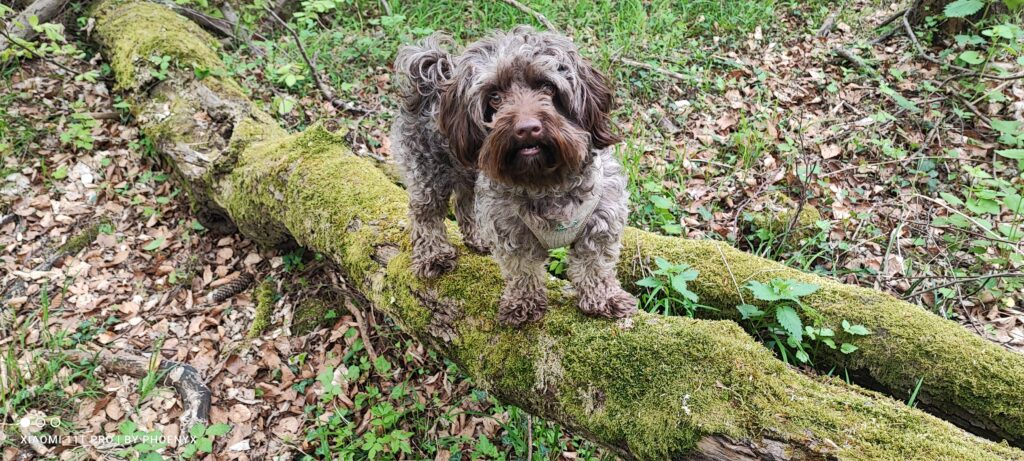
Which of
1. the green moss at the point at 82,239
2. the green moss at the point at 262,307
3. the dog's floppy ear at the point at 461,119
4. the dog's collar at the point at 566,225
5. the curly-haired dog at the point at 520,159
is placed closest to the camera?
the curly-haired dog at the point at 520,159

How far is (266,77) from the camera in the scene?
7379 mm

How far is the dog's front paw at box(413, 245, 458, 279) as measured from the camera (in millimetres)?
3992

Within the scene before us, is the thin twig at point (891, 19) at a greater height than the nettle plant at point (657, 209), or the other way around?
the thin twig at point (891, 19)

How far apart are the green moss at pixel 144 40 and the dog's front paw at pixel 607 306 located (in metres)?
5.29

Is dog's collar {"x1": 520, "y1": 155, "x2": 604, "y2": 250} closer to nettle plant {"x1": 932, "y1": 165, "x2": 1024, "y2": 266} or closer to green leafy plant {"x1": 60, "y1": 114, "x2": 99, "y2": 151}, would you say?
nettle plant {"x1": 932, "y1": 165, "x2": 1024, "y2": 266}

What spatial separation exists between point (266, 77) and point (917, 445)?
746 cm

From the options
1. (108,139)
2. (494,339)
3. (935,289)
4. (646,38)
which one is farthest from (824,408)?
(108,139)

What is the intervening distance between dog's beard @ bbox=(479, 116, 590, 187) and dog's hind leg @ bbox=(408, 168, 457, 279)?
3.50 ft

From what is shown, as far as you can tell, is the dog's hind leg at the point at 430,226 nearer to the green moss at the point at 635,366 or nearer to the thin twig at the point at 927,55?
the green moss at the point at 635,366

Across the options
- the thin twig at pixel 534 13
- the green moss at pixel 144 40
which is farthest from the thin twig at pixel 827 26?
the green moss at pixel 144 40

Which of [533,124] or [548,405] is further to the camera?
[548,405]

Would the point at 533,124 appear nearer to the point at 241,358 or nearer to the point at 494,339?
the point at 494,339

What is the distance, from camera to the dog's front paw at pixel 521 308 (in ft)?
11.5

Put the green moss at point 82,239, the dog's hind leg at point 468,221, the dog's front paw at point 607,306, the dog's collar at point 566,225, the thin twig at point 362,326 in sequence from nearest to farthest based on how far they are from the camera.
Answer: the dog's collar at point 566,225, the dog's front paw at point 607,306, the dog's hind leg at point 468,221, the thin twig at point 362,326, the green moss at point 82,239
